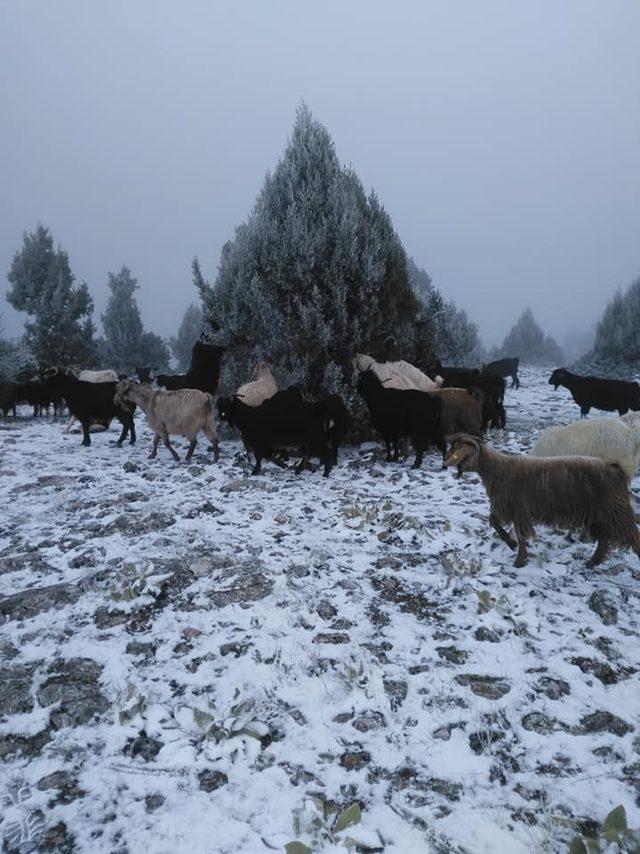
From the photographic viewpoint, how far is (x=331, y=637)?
382 centimetres

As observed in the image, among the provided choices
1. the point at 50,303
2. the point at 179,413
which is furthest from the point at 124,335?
the point at 179,413

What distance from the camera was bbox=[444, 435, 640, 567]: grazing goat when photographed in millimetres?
4457

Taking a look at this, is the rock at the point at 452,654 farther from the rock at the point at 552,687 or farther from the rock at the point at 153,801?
the rock at the point at 153,801

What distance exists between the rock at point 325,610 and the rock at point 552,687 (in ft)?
5.53

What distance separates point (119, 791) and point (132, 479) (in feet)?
17.7

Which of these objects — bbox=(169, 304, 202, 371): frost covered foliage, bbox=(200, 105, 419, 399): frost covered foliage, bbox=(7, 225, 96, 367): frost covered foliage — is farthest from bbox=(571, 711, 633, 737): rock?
bbox=(169, 304, 202, 371): frost covered foliage

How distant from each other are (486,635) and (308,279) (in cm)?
721

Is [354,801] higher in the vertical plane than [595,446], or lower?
lower

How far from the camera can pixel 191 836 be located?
236 cm

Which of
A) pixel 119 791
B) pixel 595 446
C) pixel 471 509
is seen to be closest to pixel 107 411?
pixel 471 509

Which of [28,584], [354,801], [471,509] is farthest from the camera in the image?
[471,509]

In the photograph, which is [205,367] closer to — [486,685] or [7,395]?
[486,685]

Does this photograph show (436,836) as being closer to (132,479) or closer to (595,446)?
(595,446)

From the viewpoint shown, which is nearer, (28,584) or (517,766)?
(517,766)
